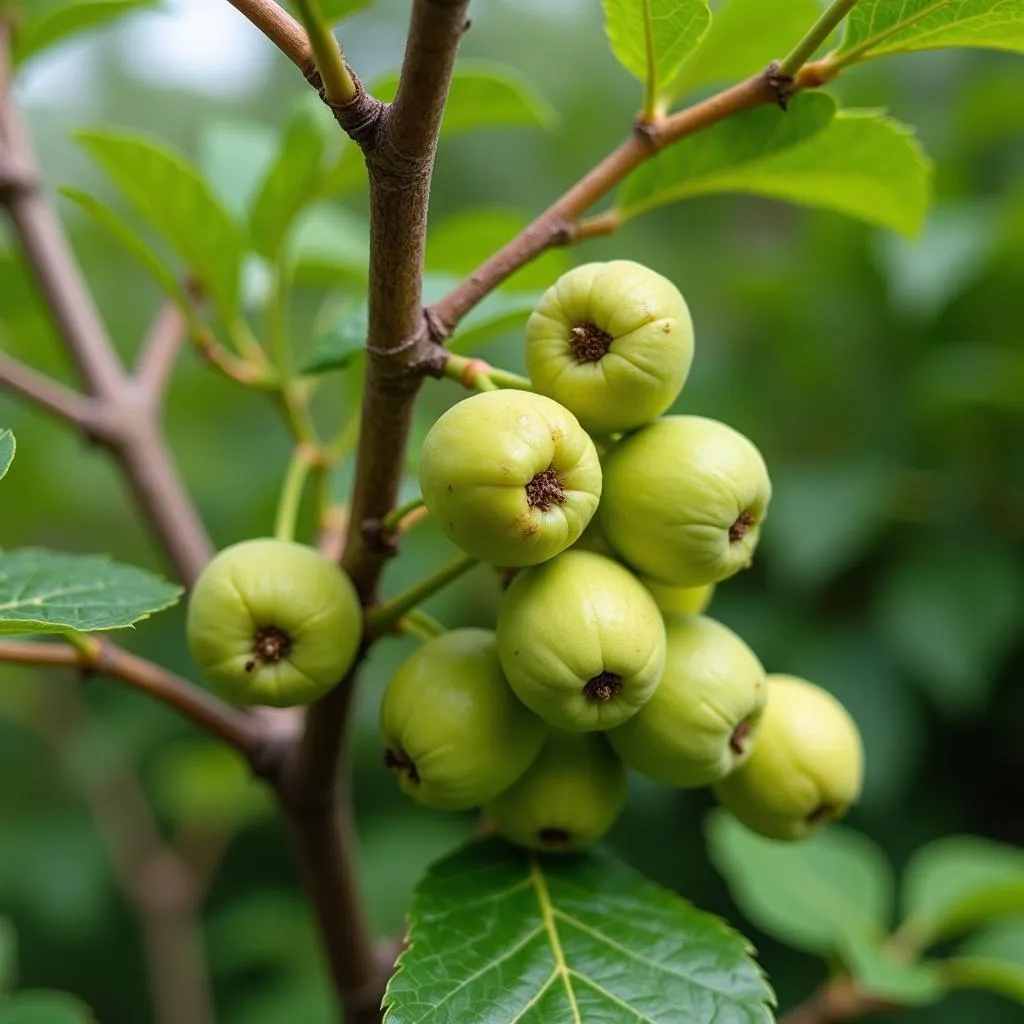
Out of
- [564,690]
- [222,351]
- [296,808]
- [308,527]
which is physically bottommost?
[296,808]

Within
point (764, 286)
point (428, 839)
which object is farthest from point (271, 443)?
point (764, 286)

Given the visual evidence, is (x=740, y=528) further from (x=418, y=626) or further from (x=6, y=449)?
(x=6, y=449)

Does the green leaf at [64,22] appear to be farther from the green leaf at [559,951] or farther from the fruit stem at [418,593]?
the green leaf at [559,951]

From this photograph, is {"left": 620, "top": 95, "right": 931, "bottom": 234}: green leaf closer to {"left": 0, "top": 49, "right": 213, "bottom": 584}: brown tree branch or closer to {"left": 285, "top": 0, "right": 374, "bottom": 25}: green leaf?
{"left": 285, "top": 0, "right": 374, "bottom": 25}: green leaf

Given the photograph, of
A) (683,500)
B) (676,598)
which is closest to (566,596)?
(683,500)

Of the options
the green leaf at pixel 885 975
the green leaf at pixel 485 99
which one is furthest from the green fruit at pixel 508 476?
the green leaf at pixel 885 975

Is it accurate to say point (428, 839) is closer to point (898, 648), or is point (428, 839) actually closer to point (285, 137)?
point (898, 648)
